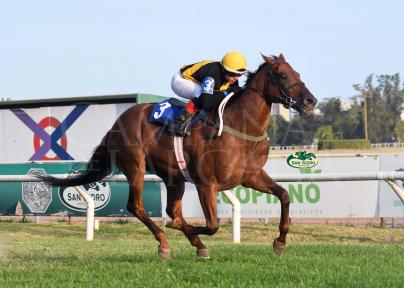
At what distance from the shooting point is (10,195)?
53.3 feet

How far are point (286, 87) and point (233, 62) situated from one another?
655 millimetres

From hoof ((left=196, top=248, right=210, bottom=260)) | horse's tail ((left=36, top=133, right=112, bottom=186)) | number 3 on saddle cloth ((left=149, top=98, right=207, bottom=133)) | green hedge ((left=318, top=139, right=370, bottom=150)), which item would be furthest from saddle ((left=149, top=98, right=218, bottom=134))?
green hedge ((left=318, top=139, right=370, bottom=150))

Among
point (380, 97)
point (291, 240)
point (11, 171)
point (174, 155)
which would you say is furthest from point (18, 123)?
point (380, 97)

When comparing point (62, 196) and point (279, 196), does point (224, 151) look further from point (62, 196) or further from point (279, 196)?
point (62, 196)

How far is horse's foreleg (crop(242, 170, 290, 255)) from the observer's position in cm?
775

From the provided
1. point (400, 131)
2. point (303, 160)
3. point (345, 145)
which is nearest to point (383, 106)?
point (400, 131)

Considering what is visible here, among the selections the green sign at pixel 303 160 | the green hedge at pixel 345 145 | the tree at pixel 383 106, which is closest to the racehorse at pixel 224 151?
the green sign at pixel 303 160

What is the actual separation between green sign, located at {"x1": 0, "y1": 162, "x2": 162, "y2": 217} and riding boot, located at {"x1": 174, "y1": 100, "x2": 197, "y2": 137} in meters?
7.21

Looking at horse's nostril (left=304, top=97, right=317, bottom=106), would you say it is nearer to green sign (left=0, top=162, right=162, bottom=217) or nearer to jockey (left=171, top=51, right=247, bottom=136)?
jockey (left=171, top=51, right=247, bottom=136)

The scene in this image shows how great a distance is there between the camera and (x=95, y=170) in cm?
905

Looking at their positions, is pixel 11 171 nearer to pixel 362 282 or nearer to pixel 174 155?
pixel 174 155

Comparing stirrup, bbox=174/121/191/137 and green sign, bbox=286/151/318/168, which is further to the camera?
green sign, bbox=286/151/318/168

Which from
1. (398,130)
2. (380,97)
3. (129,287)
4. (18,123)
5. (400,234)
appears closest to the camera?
(129,287)

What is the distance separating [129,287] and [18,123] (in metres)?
16.6
